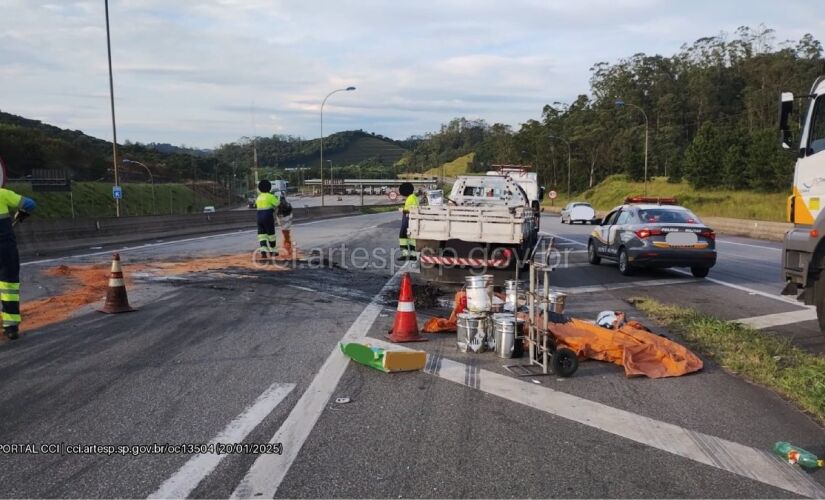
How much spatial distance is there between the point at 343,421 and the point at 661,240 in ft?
32.9

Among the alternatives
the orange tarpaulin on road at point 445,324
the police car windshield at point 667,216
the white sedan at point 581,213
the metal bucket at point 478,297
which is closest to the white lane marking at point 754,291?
the police car windshield at point 667,216

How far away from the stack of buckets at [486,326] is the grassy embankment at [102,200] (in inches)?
Answer: 1336

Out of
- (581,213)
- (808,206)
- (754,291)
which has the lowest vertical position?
(581,213)

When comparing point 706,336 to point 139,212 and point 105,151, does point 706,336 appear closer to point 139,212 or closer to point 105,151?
point 139,212

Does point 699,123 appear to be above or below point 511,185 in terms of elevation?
above

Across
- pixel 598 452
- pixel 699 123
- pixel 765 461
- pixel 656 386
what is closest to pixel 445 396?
pixel 598 452

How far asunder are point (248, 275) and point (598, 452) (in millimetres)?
9732

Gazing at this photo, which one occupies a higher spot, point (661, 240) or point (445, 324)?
point (661, 240)

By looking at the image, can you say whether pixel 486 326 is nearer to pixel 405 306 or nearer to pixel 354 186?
pixel 405 306

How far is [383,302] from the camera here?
10.2 metres

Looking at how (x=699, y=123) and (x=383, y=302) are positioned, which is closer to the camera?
(x=383, y=302)

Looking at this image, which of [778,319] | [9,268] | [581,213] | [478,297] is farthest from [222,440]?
[581,213]

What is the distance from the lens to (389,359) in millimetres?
6086

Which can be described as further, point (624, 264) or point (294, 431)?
point (624, 264)
